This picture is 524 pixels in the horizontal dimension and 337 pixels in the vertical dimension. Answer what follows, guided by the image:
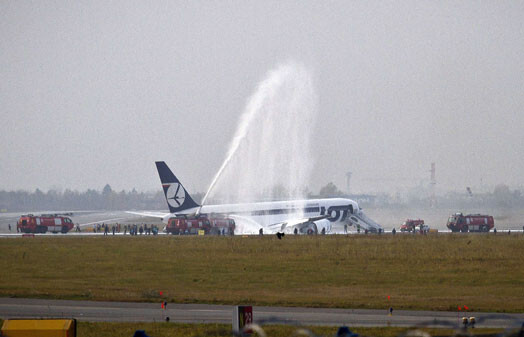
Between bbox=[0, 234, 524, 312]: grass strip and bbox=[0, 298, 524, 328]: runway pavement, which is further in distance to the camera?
bbox=[0, 234, 524, 312]: grass strip

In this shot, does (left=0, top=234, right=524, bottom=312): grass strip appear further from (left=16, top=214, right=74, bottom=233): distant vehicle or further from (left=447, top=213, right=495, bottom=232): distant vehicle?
(left=16, top=214, right=74, bottom=233): distant vehicle

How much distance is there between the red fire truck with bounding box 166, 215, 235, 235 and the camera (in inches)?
4486

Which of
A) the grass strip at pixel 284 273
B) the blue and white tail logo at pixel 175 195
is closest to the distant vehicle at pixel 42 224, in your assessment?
the blue and white tail logo at pixel 175 195

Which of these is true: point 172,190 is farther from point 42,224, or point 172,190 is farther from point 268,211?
point 42,224

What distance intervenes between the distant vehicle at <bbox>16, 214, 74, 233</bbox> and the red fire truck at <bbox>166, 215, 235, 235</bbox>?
2608 cm

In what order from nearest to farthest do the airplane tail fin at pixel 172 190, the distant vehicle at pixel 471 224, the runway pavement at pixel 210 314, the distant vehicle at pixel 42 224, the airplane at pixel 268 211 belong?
→ the runway pavement at pixel 210 314 < the airplane at pixel 268 211 < the airplane tail fin at pixel 172 190 < the distant vehicle at pixel 471 224 < the distant vehicle at pixel 42 224

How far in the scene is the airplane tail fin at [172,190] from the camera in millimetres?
120688

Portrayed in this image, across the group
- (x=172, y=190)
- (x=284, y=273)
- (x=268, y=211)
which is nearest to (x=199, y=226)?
(x=172, y=190)

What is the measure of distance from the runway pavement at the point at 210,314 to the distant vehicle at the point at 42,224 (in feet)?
297

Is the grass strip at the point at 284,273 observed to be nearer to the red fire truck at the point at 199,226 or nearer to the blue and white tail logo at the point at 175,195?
the red fire truck at the point at 199,226

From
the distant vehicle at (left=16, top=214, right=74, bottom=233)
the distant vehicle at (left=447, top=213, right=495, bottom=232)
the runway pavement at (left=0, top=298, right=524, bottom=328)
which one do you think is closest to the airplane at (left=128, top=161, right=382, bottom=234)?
the distant vehicle at (left=447, top=213, right=495, bottom=232)

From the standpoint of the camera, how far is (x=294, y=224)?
11412 centimetres

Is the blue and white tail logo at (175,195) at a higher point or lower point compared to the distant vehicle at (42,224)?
higher

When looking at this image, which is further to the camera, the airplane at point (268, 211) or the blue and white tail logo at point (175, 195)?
the blue and white tail logo at point (175, 195)
